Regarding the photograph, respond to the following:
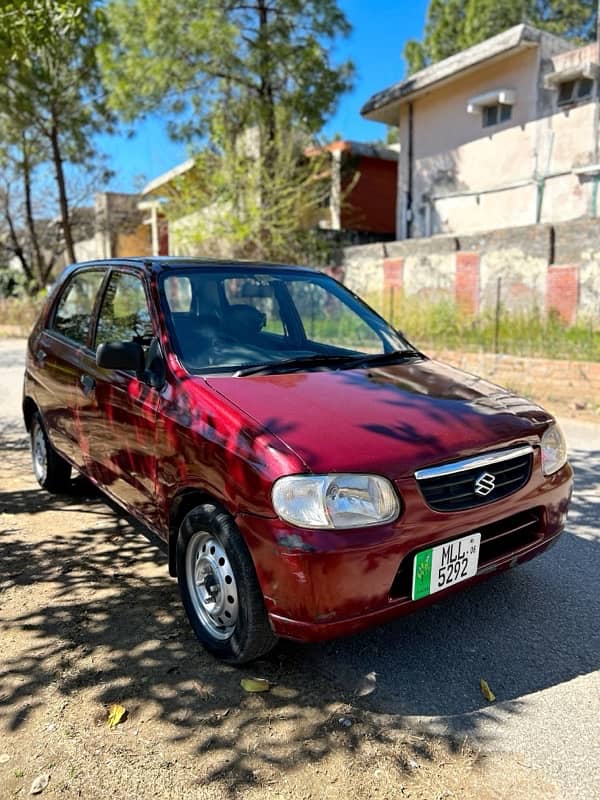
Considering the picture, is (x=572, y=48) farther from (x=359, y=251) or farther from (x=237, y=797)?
(x=237, y=797)

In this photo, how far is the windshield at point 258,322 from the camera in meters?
3.38

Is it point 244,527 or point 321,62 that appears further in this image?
point 321,62

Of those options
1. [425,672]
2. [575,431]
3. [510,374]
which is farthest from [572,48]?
[425,672]

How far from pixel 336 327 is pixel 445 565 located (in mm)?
2873

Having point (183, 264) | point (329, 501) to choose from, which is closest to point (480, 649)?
point (329, 501)

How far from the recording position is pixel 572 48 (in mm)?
16688

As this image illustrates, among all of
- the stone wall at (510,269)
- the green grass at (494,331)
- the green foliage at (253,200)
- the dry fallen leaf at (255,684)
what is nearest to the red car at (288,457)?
the dry fallen leaf at (255,684)

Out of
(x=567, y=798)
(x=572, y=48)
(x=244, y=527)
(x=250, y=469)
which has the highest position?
(x=572, y=48)

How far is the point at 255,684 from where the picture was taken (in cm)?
271

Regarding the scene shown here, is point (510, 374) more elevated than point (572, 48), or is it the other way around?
point (572, 48)

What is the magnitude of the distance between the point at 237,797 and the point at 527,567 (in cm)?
232

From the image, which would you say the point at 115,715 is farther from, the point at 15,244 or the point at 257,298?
the point at 15,244

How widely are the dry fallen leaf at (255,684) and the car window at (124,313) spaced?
1.82 meters

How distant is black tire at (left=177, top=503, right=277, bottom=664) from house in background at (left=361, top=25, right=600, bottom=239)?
1355 centimetres
